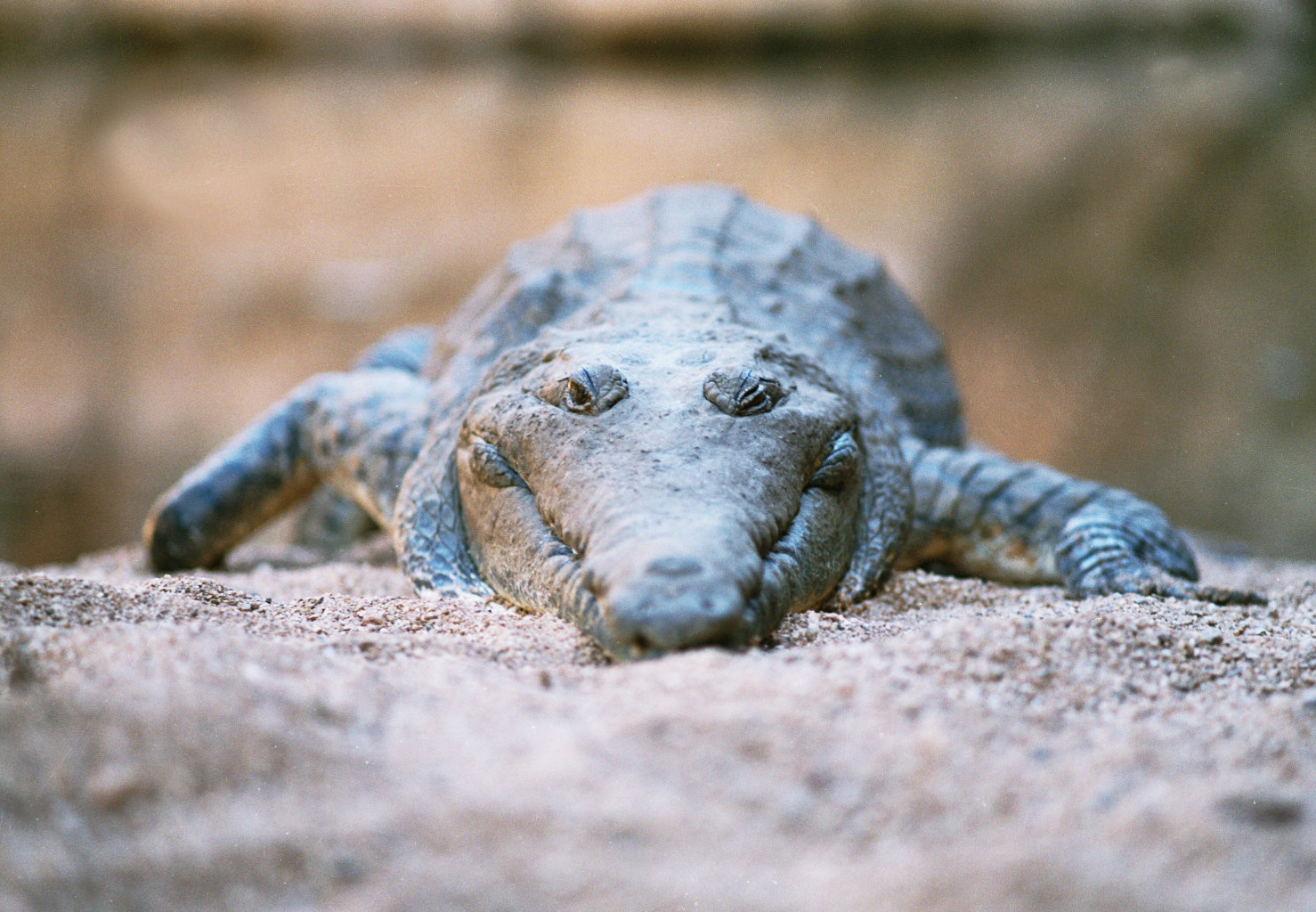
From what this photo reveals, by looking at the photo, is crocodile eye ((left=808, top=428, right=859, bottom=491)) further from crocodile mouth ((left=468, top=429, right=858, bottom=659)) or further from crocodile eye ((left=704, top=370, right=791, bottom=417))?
crocodile eye ((left=704, top=370, right=791, bottom=417))

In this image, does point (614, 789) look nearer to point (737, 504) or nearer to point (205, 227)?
point (737, 504)

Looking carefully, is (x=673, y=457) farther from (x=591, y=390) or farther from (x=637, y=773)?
(x=637, y=773)

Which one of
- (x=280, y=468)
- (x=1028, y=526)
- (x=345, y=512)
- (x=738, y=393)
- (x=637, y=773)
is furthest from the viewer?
(x=345, y=512)

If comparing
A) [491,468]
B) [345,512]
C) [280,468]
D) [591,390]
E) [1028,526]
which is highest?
[591,390]

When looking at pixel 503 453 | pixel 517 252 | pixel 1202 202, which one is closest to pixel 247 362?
pixel 517 252

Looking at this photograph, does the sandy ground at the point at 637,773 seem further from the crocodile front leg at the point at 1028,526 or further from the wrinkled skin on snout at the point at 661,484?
the crocodile front leg at the point at 1028,526

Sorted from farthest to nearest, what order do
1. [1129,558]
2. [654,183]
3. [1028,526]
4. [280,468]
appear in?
[654,183]
[280,468]
[1028,526]
[1129,558]

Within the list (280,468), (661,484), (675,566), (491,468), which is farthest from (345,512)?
(675,566)
